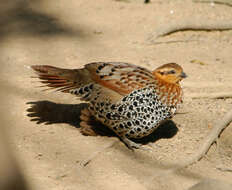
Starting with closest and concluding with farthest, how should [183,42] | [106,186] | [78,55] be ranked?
[106,186] < [78,55] < [183,42]

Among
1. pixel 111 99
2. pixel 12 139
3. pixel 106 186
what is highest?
pixel 111 99

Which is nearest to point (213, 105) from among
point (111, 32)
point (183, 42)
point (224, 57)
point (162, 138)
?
point (162, 138)

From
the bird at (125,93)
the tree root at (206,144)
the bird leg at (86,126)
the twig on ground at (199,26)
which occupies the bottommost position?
the tree root at (206,144)

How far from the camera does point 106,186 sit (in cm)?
479

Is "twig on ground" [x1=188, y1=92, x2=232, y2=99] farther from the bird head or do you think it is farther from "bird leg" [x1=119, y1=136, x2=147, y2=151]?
"bird leg" [x1=119, y1=136, x2=147, y2=151]

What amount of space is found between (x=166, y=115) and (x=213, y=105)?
144 centimetres

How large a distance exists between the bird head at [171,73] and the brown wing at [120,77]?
0.13 m

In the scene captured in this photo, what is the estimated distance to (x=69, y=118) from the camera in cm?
612

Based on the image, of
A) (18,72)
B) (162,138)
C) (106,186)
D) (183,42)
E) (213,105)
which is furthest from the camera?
(183,42)

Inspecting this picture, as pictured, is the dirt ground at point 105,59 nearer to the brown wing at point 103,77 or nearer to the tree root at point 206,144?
the tree root at point 206,144

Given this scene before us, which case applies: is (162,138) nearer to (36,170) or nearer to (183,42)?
(36,170)

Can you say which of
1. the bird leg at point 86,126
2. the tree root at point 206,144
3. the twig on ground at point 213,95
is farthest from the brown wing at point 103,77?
the twig on ground at point 213,95

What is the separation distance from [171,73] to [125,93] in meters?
0.62

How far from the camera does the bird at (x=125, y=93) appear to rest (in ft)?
17.6
